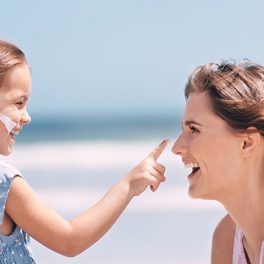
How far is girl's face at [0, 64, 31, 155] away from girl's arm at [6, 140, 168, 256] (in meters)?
0.18

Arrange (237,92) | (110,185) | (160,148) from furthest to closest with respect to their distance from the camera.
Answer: (110,185) < (160,148) < (237,92)

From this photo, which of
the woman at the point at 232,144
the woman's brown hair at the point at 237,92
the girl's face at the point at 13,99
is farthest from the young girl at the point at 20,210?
the woman's brown hair at the point at 237,92

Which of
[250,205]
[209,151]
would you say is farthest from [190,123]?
[250,205]

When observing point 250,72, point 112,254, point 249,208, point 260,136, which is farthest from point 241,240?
point 112,254

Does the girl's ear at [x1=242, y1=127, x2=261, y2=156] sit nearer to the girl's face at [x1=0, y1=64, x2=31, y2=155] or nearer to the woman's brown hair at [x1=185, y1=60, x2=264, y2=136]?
the woman's brown hair at [x1=185, y1=60, x2=264, y2=136]

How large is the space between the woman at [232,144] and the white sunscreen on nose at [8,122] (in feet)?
2.40

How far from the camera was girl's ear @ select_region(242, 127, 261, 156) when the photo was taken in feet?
13.3

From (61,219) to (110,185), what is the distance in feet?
28.0

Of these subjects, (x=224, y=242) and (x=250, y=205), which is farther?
(x=224, y=242)

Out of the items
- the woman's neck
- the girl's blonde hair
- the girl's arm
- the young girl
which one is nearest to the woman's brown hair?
the woman's neck

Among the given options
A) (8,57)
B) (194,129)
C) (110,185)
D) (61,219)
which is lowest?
(61,219)

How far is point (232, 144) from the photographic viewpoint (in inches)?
161

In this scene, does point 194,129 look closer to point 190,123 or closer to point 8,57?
point 190,123

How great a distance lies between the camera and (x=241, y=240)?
423cm
